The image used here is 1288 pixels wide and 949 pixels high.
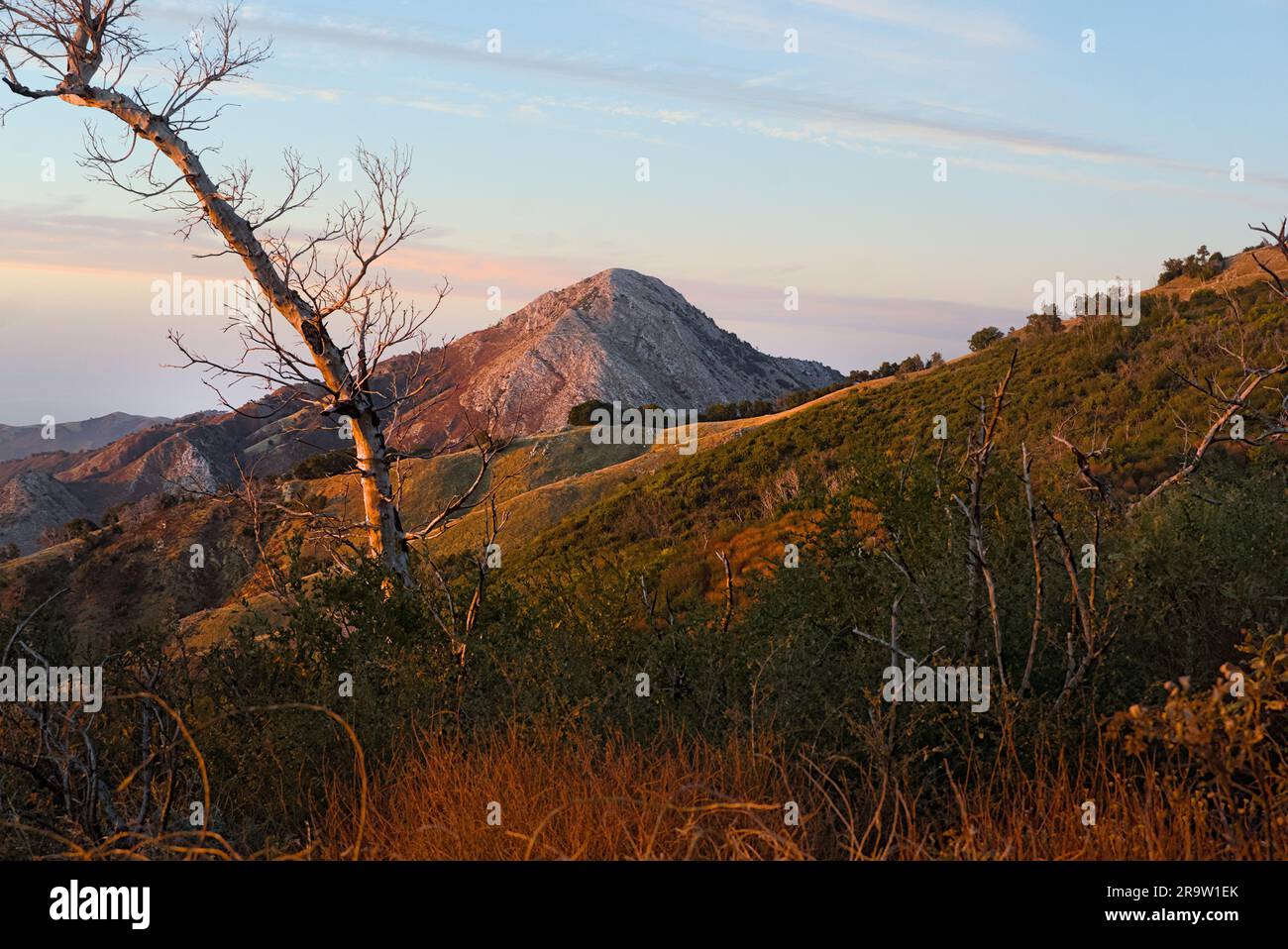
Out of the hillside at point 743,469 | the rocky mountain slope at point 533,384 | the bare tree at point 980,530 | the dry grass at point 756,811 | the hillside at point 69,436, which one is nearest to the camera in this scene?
the dry grass at point 756,811

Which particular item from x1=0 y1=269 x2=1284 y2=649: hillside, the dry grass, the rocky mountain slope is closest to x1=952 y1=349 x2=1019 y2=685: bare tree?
the dry grass

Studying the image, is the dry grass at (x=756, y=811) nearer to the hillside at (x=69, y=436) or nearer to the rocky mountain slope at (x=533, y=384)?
the rocky mountain slope at (x=533, y=384)

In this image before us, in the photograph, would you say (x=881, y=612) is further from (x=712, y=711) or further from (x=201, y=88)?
(x=201, y=88)

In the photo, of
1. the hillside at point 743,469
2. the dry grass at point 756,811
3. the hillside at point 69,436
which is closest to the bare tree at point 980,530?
the dry grass at point 756,811

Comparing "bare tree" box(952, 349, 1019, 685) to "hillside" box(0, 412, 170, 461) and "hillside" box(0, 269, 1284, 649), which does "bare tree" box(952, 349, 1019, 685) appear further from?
"hillside" box(0, 412, 170, 461)

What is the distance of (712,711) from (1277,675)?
2609 millimetres

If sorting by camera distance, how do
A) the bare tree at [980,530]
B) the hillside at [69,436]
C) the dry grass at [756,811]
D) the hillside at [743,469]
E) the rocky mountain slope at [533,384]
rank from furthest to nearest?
the hillside at [69,436]
the rocky mountain slope at [533,384]
the hillside at [743,469]
the bare tree at [980,530]
the dry grass at [756,811]

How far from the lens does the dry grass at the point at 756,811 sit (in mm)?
3271

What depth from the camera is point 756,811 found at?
11.8ft

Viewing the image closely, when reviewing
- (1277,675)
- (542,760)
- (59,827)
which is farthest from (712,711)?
(59,827)

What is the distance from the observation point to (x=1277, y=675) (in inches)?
131

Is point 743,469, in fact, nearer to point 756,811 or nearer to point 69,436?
point 756,811

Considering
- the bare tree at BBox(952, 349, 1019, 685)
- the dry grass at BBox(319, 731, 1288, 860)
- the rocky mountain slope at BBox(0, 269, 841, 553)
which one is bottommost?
the dry grass at BBox(319, 731, 1288, 860)

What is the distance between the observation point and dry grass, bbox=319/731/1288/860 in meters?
3.27
